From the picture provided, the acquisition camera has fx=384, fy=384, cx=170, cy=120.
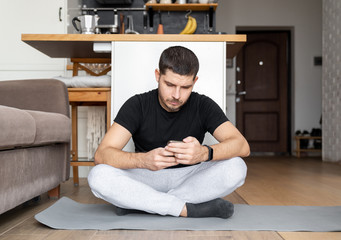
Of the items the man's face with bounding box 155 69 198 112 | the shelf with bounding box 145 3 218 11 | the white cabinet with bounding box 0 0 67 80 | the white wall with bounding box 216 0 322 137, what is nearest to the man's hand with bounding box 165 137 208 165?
the man's face with bounding box 155 69 198 112

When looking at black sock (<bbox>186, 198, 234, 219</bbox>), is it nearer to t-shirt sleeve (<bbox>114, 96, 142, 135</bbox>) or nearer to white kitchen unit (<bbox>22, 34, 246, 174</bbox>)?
t-shirt sleeve (<bbox>114, 96, 142, 135</bbox>)

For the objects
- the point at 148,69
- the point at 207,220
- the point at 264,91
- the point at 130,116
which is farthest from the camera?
the point at 264,91

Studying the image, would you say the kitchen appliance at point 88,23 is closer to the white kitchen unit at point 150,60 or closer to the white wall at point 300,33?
the white kitchen unit at point 150,60

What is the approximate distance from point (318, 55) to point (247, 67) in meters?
1.15

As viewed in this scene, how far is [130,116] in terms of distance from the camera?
5.68 ft

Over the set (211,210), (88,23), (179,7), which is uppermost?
(179,7)

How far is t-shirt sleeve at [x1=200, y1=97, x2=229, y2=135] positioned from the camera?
175 cm

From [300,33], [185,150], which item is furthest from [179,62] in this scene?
[300,33]

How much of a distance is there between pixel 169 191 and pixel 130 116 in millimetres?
382

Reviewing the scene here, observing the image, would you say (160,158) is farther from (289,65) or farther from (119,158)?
(289,65)

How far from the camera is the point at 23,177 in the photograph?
5.48ft

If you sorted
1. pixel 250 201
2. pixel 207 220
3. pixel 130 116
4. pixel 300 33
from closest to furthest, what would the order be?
pixel 207 220
pixel 130 116
pixel 250 201
pixel 300 33

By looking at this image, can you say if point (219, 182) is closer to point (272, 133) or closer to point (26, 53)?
point (26, 53)

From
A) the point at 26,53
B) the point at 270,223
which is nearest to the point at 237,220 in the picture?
the point at 270,223
